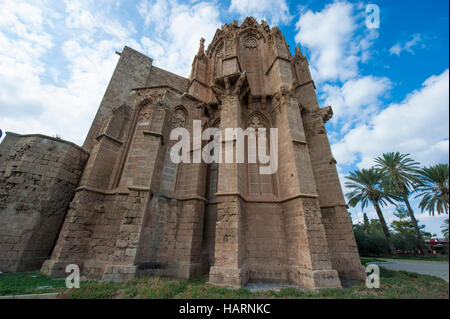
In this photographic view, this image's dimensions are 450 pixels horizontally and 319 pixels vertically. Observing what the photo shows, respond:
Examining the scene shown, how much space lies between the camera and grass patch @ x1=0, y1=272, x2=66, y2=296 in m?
4.49

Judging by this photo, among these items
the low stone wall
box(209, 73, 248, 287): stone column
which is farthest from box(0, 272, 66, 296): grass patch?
box(209, 73, 248, 287): stone column

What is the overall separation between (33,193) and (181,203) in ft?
21.4

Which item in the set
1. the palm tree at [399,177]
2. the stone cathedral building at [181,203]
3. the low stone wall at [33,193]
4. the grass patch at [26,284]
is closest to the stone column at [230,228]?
the stone cathedral building at [181,203]

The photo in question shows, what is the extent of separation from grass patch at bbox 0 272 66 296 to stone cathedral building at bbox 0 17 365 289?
1.65 feet

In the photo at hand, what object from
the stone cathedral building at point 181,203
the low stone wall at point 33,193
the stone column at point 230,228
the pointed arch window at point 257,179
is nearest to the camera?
the stone column at point 230,228

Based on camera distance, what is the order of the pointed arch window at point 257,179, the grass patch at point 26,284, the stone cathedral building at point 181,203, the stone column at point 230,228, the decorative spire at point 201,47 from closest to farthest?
the grass patch at point 26,284, the stone column at point 230,228, the stone cathedral building at point 181,203, the pointed arch window at point 257,179, the decorative spire at point 201,47

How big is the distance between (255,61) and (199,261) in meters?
12.7

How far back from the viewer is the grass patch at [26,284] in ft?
14.7

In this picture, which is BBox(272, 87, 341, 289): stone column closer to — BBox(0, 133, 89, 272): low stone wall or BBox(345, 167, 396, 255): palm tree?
BBox(0, 133, 89, 272): low stone wall

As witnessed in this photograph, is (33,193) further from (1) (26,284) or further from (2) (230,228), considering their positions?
(2) (230,228)

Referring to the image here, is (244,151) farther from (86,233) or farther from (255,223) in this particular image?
(86,233)

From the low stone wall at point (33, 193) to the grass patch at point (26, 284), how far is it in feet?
3.02

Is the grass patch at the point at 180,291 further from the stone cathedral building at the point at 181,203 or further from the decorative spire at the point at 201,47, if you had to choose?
the decorative spire at the point at 201,47
